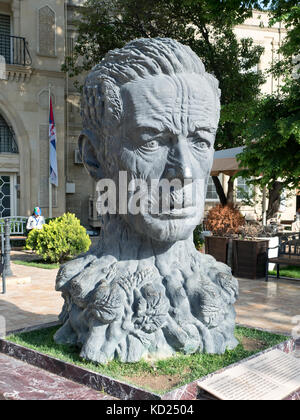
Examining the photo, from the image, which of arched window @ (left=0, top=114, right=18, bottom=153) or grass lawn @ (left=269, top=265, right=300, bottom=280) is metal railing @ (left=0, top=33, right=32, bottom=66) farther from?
grass lawn @ (left=269, top=265, right=300, bottom=280)

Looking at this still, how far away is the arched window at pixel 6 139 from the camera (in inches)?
650

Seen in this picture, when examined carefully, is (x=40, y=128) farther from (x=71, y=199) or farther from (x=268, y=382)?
(x=268, y=382)

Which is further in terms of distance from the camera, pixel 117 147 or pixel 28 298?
pixel 28 298

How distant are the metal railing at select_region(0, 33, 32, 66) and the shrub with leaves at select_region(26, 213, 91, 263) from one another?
8.06 meters

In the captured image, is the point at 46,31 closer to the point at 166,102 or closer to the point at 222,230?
the point at 222,230

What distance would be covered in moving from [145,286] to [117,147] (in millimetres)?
1115

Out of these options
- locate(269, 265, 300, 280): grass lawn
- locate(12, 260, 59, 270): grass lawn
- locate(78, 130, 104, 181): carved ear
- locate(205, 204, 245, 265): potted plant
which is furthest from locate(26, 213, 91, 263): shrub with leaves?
locate(78, 130, 104, 181): carved ear

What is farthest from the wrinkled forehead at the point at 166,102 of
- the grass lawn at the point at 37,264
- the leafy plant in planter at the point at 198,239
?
the leafy plant in planter at the point at 198,239

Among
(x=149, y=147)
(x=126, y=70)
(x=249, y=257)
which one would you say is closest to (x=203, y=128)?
(x=149, y=147)

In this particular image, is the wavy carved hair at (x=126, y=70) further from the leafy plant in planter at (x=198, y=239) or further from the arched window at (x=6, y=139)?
the arched window at (x=6, y=139)

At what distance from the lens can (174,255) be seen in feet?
12.7

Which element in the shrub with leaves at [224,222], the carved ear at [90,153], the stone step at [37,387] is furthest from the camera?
the shrub with leaves at [224,222]

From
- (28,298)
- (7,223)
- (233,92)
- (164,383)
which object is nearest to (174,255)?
(164,383)

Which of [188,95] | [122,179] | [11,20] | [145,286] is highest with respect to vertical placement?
[11,20]
